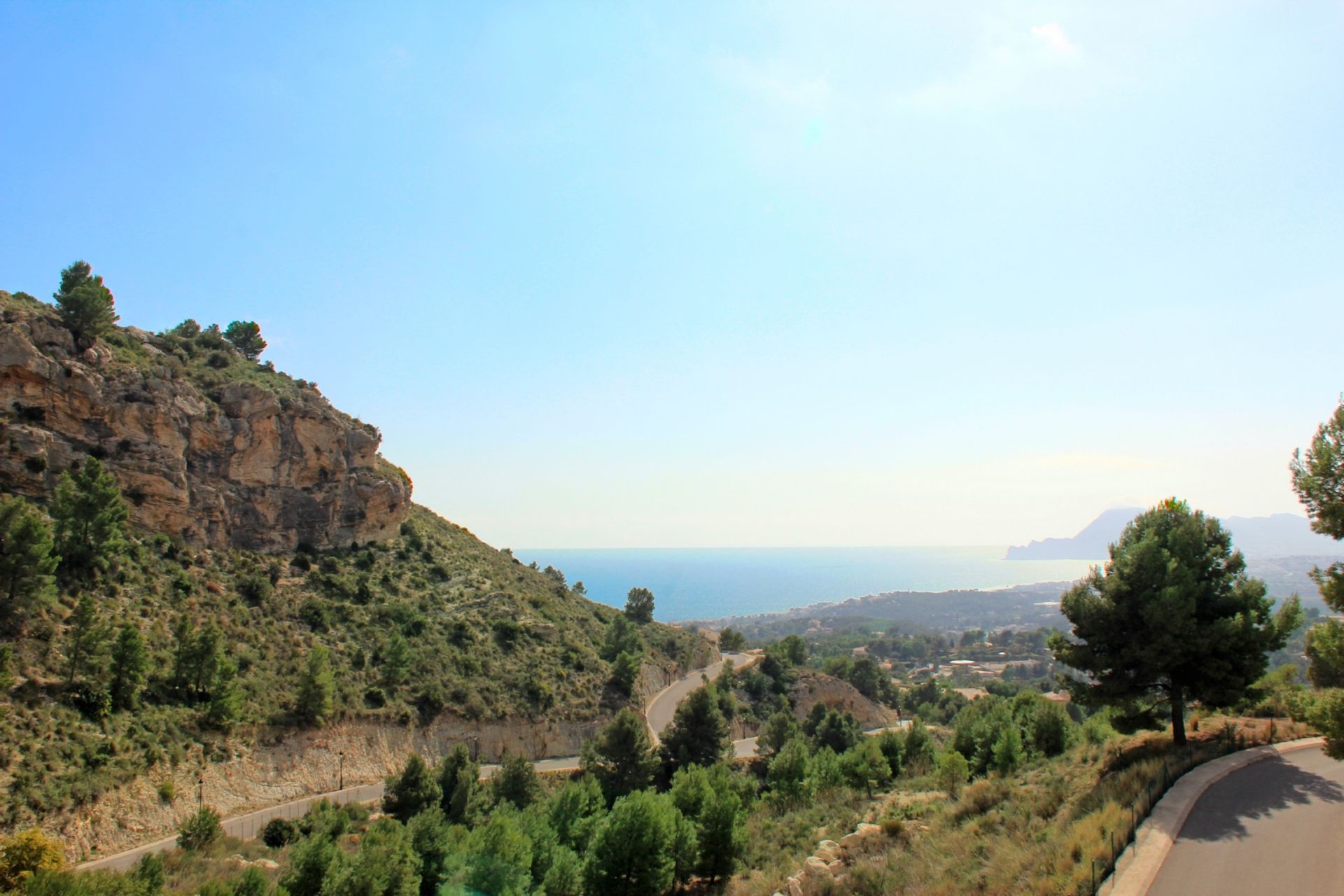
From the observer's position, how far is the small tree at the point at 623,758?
31859 millimetres

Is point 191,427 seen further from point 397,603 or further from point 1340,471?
point 1340,471

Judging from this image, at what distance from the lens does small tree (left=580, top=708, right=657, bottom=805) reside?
1254 inches

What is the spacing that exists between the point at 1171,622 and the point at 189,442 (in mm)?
45587

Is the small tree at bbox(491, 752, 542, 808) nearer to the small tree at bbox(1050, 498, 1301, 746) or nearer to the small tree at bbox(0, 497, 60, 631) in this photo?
the small tree at bbox(0, 497, 60, 631)

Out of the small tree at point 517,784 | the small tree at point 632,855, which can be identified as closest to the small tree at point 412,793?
the small tree at point 517,784

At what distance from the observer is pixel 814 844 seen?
18.4 meters

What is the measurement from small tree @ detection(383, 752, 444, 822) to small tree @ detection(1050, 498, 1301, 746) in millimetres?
24118

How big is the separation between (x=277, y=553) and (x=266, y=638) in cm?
807

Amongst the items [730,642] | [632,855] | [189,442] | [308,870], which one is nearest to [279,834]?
[308,870]

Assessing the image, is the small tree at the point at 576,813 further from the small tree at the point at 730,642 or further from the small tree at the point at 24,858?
the small tree at the point at 730,642

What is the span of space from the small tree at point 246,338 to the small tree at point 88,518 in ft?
84.5

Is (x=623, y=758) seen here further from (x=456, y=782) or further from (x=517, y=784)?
(x=456, y=782)

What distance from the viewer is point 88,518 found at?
28609mm

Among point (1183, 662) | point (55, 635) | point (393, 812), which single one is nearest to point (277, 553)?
point (55, 635)
